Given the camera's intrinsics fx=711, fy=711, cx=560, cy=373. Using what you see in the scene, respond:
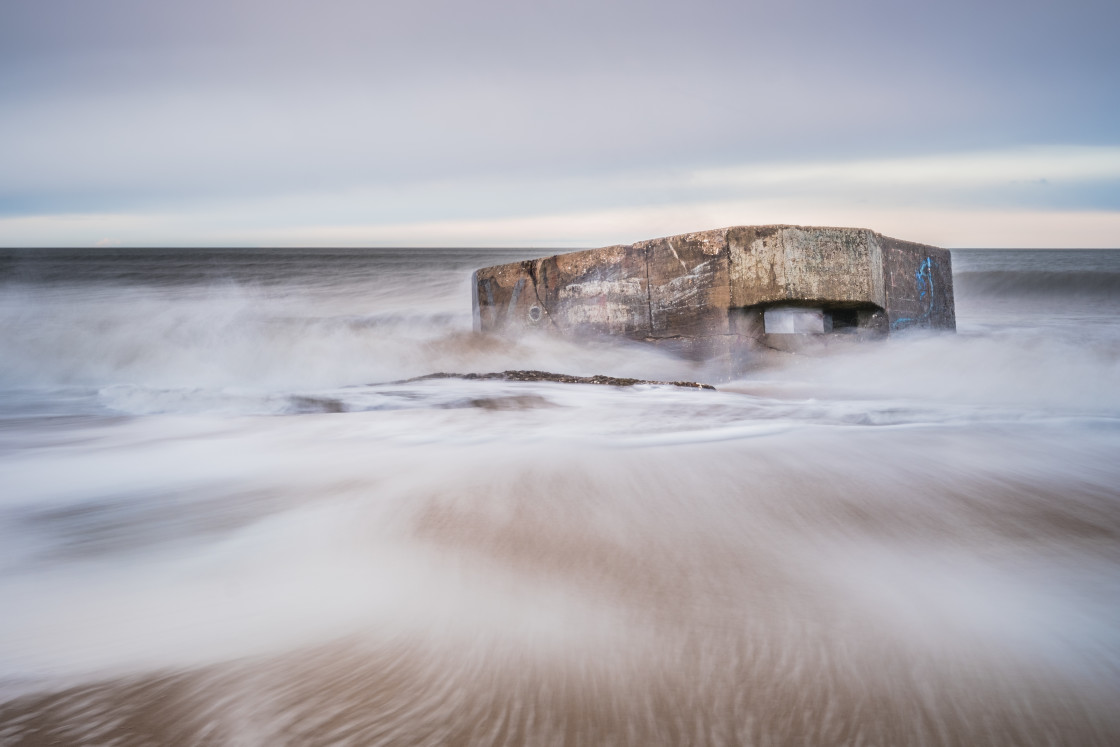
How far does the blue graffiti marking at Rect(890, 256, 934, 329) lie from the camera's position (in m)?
4.43

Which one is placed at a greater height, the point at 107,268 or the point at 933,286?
the point at 107,268

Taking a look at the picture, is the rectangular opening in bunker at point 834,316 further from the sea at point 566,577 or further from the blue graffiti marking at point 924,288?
the sea at point 566,577

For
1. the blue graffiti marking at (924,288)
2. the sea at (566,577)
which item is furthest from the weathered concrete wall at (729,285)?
the sea at (566,577)

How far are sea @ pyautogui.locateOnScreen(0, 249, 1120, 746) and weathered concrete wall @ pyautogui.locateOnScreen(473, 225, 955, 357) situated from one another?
111 centimetres

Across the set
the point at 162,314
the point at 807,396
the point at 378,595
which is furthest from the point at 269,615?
the point at 162,314

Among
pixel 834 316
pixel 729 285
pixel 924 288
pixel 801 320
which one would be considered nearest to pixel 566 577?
pixel 729 285

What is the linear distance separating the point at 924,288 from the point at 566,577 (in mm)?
4279

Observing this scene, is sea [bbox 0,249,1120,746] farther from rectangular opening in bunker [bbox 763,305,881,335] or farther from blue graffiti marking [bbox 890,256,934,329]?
blue graffiti marking [bbox 890,256,934,329]

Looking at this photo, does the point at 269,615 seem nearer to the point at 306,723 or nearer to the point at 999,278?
the point at 306,723

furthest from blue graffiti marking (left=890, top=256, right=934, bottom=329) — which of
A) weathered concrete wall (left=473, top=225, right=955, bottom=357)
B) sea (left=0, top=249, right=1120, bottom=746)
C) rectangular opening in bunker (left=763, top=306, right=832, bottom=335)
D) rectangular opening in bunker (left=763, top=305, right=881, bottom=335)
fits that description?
sea (left=0, top=249, right=1120, bottom=746)

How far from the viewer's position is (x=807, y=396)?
3.31 metres

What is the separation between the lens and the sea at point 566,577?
2.26ft

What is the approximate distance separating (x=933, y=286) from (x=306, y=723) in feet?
16.0

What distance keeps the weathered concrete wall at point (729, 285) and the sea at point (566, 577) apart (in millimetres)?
1110
